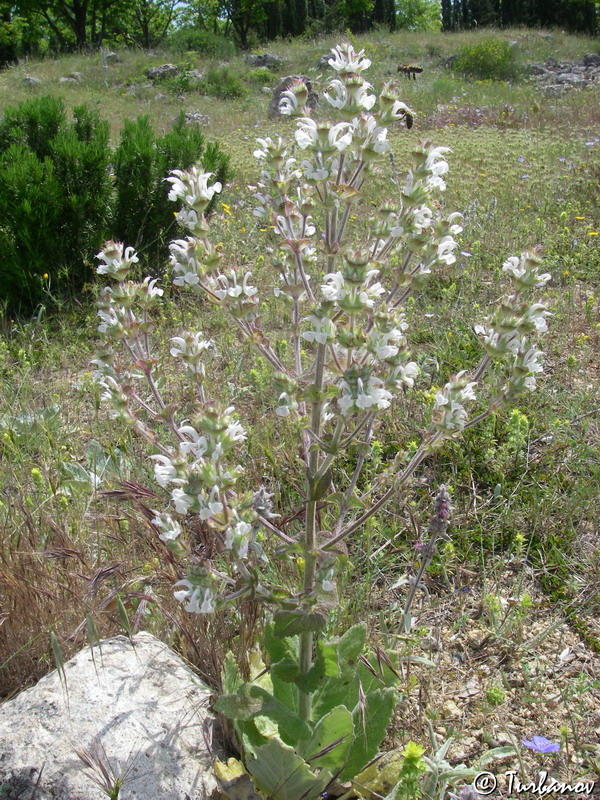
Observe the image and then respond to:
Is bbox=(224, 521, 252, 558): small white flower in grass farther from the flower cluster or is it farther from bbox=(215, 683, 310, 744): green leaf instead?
bbox=(215, 683, 310, 744): green leaf

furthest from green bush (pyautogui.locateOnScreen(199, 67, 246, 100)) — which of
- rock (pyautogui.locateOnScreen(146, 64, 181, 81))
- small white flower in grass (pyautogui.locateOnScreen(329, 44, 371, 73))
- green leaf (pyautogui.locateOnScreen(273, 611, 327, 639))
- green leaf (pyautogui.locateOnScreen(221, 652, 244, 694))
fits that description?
green leaf (pyautogui.locateOnScreen(273, 611, 327, 639))

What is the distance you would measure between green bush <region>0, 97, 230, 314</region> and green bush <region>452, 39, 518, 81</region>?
1728 cm

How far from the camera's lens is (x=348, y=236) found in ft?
18.4

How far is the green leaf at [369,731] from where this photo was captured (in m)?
1.82

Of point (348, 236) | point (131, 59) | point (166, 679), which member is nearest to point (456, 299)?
point (348, 236)

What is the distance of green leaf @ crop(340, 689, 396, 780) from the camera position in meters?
1.82

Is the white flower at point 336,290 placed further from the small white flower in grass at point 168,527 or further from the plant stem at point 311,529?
the small white flower in grass at point 168,527

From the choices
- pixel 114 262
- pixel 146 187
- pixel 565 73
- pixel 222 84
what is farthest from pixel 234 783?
pixel 565 73

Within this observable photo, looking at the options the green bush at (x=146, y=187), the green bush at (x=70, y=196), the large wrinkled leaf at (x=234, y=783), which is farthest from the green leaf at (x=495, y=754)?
the green bush at (x=146, y=187)

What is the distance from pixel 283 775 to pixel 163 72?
23059 millimetres

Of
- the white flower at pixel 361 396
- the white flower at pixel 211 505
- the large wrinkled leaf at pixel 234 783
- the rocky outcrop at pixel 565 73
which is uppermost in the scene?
the rocky outcrop at pixel 565 73

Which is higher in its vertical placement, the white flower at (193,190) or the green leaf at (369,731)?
the white flower at (193,190)

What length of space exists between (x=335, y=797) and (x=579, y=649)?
3.51 feet

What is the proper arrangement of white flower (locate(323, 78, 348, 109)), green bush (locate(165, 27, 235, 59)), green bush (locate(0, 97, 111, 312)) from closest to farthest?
1. white flower (locate(323, 78, 348, 109))
2. green bush (locate(0, 97, 111, 312))
3. green bush (locate(165, 27, 235, 59))
